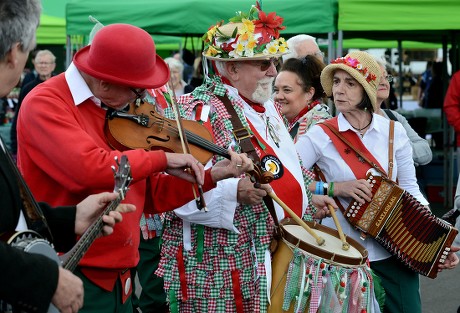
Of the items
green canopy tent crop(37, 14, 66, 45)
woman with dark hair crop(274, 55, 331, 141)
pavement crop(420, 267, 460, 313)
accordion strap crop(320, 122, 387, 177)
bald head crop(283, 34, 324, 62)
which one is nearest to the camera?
accordion strap crop(320, 122, 387, 177)

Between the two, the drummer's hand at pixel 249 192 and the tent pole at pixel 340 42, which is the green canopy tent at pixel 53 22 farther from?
the drummer's hand at pixel 249 192

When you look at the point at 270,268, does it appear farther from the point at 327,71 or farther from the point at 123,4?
the point at 123,4

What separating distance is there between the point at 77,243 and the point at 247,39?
1.80 meters

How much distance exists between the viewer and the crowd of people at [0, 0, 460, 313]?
2.77 meters

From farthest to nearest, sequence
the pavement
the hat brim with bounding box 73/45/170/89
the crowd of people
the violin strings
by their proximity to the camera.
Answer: the pavement, the violin strings, the hat brim with bounding box 73/45/170/89, the crowd of people

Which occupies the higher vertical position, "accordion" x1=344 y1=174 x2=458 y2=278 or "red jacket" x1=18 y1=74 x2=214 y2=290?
"red jacket" x1=18 y1=74 x2=214 y2=290

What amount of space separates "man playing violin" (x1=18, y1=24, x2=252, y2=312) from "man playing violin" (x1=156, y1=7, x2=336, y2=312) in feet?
2.00

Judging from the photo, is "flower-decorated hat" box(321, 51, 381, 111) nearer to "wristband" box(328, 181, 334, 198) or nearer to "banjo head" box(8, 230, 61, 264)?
"wristband" box(328, 181, 334, 198)

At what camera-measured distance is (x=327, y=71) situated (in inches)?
189

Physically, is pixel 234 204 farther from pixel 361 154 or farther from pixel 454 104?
pixel 454 104

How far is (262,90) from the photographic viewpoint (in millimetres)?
4258

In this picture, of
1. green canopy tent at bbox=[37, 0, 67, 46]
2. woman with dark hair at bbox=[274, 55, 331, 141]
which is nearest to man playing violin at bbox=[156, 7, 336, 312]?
woman with dark hair at bbox=[274, 55, 331, 141]

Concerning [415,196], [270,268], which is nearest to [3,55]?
[270,268]

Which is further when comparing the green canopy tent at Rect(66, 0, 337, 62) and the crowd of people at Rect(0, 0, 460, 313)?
the green canopy tent at Rect(66, 0, 337, 62)
